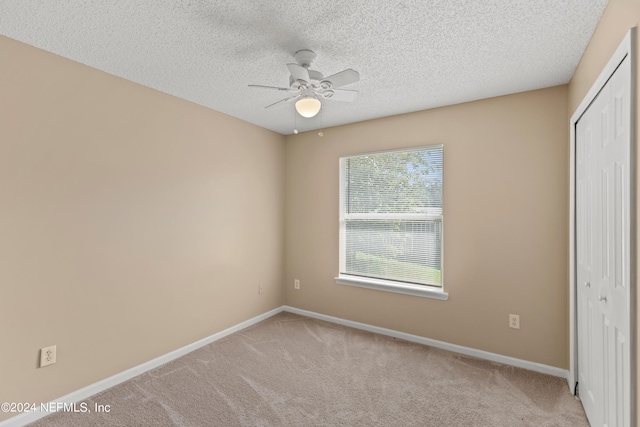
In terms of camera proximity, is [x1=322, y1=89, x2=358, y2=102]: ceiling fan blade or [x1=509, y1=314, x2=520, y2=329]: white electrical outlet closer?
[x1=322, y1=89, x2=358, y2=102]: ceiling fan blade

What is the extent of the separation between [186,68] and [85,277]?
1749mm

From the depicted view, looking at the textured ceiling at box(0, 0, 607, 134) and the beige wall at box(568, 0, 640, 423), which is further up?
the textured ceiling at box(0, 0, 607, 134)

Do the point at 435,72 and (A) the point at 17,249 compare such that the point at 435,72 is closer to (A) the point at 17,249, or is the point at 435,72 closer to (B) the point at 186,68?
(B) the point at 186,68

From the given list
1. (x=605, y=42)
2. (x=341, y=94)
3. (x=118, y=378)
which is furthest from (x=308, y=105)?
(x=118, y=378)

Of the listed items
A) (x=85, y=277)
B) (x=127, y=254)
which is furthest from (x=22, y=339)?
(x=127, y=254)

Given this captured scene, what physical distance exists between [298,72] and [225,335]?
284 centimetres

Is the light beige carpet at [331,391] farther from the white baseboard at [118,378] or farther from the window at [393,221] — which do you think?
the window at [393,221]

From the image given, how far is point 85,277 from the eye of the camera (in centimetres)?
231

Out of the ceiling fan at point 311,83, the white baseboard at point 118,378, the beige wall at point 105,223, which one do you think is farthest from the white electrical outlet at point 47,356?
the ceiling fan at point 311,83

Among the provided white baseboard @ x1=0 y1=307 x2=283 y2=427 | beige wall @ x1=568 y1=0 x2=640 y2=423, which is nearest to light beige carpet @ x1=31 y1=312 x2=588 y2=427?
white baseboard @ x1=0 y1=307 x2=283 y2=427

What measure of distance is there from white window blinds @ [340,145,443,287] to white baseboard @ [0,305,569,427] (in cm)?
59

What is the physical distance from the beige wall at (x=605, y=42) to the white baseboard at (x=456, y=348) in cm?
162

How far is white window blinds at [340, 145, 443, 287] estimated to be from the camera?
329cm

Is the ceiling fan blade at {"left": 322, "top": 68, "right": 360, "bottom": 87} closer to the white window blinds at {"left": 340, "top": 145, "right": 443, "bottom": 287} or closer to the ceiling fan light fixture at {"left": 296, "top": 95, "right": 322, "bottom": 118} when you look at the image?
the ceiling fan light fixture at {"left": 296, "top": 95, "right": 322, "bottom": 118}
